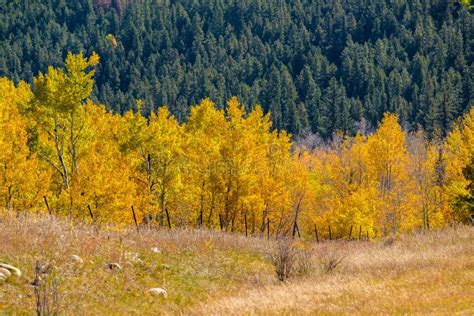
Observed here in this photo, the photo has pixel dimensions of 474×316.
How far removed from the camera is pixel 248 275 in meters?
20.0

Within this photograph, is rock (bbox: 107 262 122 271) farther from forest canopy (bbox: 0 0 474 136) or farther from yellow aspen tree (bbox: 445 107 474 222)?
forest canopy (bbox: 0 0 474 136)

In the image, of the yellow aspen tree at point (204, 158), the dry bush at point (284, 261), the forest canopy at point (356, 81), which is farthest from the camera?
the forest canopy at point (356, 81)

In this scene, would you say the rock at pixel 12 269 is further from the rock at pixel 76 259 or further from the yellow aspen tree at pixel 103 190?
the yellow aspen tree at pixel 103 190

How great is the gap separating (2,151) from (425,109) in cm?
12255

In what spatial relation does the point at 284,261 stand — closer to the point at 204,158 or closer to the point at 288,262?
the point at 288,262

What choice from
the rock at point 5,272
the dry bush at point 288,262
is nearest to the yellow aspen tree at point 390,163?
the dry bush at point 288,262

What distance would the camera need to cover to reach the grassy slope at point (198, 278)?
12.9 m

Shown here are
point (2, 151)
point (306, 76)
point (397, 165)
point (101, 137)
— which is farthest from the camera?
point (306, 76)

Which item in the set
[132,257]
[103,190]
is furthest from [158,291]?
[103,190]

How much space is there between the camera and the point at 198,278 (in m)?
18.0

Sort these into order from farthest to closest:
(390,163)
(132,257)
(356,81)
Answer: (356,81)
(390,163)
(132,257)

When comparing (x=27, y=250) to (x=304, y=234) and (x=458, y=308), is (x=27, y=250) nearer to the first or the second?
(x=458, y=308)

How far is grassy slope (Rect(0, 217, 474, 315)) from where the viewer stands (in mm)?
12852

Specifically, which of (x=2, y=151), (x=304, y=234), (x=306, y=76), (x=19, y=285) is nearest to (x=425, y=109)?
(x=306, y=76)
